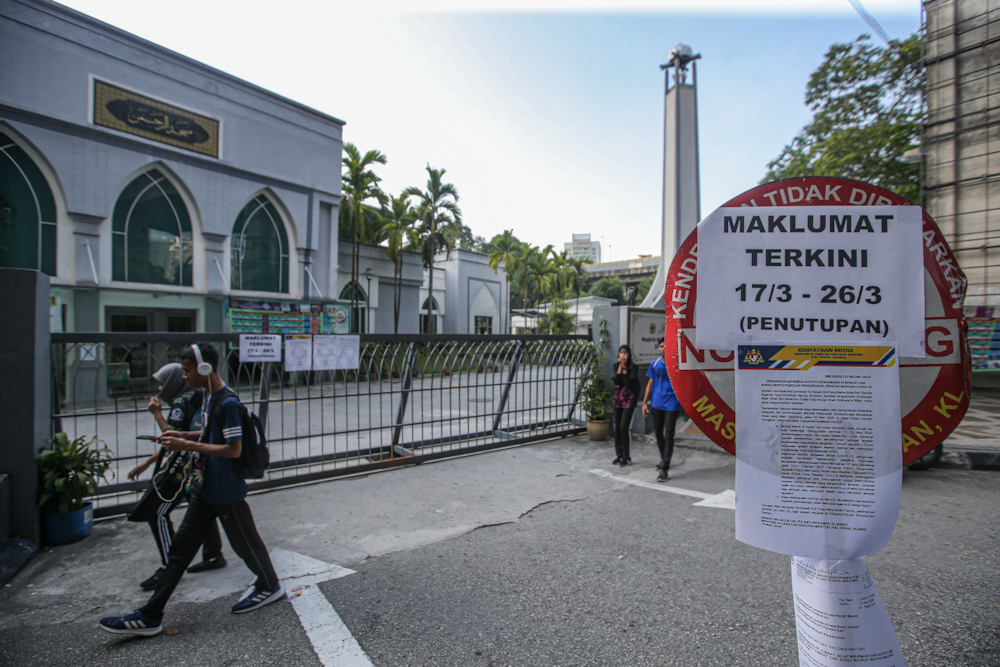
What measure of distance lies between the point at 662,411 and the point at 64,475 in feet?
19.8

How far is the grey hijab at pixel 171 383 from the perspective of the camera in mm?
4008

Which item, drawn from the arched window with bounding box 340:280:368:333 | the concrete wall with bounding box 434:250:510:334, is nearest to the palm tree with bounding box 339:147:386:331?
the arched window with bounding box 340:280:368:333

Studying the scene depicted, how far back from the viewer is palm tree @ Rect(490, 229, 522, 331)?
128ft

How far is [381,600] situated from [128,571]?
207 cm

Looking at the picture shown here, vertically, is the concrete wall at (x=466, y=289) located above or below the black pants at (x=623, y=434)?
above

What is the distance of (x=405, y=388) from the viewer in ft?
22.8

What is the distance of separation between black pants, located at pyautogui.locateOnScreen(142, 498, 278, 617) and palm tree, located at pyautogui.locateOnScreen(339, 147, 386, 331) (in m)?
23.0

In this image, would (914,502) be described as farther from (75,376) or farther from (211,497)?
(75,376)

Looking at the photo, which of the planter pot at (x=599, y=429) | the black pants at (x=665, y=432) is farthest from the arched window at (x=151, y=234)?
the black pants at (x=665, y=432)

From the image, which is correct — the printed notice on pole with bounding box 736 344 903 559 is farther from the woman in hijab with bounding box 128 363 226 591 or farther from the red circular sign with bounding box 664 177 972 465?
the woman in hijab with bounding box 128 363 226 591

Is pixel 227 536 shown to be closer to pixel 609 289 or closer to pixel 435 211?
pixel 435 211

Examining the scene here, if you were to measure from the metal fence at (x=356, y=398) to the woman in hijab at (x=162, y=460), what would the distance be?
0.81m

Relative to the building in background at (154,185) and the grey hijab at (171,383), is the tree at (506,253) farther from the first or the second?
the grey hijab at (171,383)

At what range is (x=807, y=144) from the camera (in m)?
16.2
